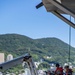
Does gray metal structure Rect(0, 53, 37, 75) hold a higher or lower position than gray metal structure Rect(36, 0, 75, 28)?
lower

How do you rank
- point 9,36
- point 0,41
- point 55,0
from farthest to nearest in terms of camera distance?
point 9,36 → point 0,41 → point 55,0

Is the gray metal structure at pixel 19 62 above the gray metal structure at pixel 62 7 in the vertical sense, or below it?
below

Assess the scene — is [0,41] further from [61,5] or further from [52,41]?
[61,5]

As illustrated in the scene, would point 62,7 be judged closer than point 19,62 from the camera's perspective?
No

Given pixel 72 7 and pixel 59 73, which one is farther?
pixel 59 73

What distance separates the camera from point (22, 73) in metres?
2.67

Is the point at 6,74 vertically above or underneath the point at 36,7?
underneath

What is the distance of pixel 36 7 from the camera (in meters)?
6.09

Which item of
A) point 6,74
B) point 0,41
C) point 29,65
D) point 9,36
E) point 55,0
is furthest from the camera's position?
point 9,36

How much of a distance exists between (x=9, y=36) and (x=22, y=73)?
42384 millimetres

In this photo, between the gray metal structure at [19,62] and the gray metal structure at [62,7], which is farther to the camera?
the gray metal structure at [62,7]

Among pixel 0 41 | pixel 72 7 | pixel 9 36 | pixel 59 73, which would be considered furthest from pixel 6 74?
pixel 9 36

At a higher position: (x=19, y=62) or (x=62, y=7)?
(x=62, y=7)

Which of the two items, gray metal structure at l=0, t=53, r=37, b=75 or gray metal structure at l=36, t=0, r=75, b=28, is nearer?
gray metal structure at l=0, t=53, r=37, b=75
